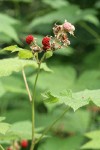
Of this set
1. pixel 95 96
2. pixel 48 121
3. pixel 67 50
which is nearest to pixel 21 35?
pixel 67 50

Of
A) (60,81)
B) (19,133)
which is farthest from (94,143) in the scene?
(60,81)

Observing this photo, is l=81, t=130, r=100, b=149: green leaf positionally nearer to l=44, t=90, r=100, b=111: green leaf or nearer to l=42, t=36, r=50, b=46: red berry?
l=44, t=90, r=100, b=111: green leaf

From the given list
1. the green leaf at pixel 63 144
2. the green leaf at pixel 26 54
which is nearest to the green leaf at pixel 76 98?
the green leaf at pixel 26 54

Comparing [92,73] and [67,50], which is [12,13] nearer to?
[67,50]

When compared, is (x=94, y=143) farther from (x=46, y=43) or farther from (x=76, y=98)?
(x=46, y=43)

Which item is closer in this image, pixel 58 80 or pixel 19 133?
pixel 19 133

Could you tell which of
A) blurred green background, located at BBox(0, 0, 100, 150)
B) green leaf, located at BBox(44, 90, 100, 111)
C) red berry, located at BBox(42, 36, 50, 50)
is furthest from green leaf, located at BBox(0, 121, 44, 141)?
red berry, located at BBox(42, 36, 50, 50)

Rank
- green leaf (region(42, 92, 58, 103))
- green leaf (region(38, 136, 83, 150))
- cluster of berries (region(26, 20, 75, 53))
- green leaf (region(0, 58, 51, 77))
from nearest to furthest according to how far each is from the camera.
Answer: cluster of berries (region(26, 20, 75, 53)) → green leaf (region(42, 92, 58, 103)) → green leaf (region(0, 58, 51, 77)) → green leaf (region(38, 136, 83, 150))

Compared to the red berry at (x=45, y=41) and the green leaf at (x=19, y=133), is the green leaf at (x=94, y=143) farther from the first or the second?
the red berry at (x=45, y=41)
